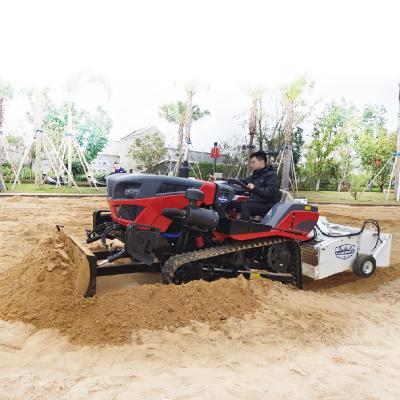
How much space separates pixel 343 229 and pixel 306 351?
9.17ft

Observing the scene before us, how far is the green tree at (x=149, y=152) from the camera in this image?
2552 cm

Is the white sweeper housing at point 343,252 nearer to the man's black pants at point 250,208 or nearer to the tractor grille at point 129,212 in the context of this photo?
the man's black pants at point 250,208

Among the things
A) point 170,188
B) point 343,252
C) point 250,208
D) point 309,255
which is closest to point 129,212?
point 170,188

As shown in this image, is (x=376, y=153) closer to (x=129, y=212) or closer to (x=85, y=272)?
(x=129, y=212)

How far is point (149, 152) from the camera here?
25.5 metres

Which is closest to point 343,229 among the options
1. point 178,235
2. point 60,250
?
point 178,235

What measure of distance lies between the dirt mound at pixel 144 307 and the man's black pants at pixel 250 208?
2.28ft

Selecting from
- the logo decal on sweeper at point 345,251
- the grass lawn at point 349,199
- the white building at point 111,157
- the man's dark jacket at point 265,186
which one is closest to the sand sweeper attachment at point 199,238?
the logo decal on sweeper at point 345,251

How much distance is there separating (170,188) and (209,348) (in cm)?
141

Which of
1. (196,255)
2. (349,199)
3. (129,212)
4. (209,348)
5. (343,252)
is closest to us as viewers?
(209,348)

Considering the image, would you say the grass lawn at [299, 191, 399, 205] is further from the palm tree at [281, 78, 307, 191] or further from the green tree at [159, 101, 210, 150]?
the green tree at [159, 101, 210, 150]

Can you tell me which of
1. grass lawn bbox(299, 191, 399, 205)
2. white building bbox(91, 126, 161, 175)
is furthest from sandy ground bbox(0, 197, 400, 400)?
→ white building bbox(91, 126, 161, 175)

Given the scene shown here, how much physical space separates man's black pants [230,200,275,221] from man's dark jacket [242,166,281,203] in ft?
0.14

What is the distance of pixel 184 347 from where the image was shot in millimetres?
2941
